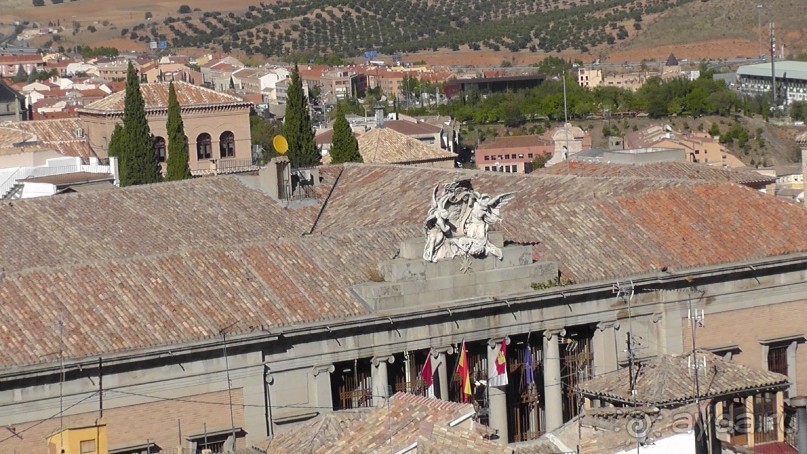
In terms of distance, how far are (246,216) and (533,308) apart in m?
12.7

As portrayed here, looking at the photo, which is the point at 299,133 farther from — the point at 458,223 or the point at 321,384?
the point at 321,384

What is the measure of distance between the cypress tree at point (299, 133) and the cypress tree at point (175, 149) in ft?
15.6

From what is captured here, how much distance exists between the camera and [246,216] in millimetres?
56062

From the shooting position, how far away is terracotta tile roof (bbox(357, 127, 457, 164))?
3201 inches

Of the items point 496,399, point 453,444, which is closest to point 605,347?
point 496,399

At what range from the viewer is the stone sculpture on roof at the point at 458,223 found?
44.1 meters

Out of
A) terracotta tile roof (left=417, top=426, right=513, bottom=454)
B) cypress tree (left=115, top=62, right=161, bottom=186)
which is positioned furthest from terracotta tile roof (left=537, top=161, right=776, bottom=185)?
terracotta tile roof (left=417, top=426, right=513, bottom=454)

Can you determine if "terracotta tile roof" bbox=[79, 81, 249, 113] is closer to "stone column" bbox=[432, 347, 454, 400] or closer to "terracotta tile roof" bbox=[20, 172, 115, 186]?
"terracotta tile roof" bbox=[20, 172, 115, 186]

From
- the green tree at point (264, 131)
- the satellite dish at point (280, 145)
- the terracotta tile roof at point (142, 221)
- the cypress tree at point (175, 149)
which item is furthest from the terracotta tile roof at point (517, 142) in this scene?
the terracotta tile roof at point (142, 221)

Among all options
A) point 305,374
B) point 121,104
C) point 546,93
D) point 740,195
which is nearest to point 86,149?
point 121,104

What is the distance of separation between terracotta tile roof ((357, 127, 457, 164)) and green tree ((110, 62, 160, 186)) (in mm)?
8168

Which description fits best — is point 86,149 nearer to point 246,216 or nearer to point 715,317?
point 246,216

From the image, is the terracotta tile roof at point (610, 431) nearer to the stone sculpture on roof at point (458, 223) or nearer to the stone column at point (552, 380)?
the stone sculpture on roof at point (458, 223)

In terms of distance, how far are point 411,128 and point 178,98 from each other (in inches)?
932
